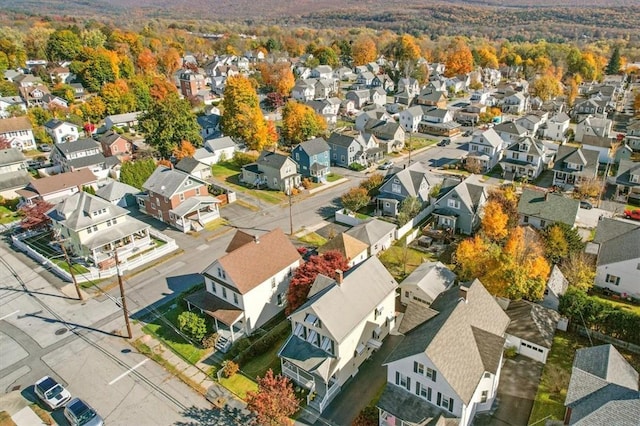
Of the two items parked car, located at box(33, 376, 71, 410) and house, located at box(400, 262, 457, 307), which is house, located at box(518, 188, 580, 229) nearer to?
house, located at box(400, 262, 457, 307)

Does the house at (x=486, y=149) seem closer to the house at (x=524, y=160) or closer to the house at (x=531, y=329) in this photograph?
the house at (x=524, y=160)

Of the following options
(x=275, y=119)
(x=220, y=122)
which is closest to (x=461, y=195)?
(x=220, y=122)

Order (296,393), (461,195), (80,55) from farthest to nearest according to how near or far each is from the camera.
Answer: (80,55)
(461,195)
(296,393)

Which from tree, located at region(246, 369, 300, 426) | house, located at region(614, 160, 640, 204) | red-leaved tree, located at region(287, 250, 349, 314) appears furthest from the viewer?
house, located at region(614, 160, 640, 204)

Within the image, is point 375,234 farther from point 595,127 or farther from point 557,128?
point 557,128

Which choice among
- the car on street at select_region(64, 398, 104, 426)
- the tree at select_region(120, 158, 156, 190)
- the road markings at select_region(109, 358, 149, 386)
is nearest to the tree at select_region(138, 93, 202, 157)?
the tree at select_region(120, 158, 156, 190)

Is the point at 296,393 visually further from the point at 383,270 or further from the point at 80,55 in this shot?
the point at 80,55

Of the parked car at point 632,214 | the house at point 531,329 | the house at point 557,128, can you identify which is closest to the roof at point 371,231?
the house at point 531,329
